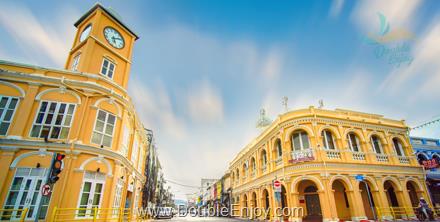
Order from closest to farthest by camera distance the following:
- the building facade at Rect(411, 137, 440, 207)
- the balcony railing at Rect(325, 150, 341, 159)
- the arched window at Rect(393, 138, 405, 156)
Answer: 1. the balcony railing at Rect(325, 150, 341, 159)
2. the building facade at Rect(411, 137, 440, 207)
3. the arched window at Rect(393, 138, 405, 156)

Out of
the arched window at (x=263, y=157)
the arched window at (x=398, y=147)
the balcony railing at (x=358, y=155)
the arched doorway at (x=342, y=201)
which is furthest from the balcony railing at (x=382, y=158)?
the arched window at (x=263, y=157)

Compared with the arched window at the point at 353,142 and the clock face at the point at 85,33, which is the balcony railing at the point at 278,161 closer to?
the arched window at the point at 353,142

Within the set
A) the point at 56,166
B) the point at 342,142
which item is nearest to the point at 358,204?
the point at 342,142

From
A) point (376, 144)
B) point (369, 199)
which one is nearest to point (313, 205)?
point (369, 199)

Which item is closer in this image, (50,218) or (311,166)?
(50,218)

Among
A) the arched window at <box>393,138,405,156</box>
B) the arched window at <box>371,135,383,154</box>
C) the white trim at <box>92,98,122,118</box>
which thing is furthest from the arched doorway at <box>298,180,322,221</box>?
the white trim at <box>92,98,122,118</box>

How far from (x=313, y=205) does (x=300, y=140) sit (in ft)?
17.3

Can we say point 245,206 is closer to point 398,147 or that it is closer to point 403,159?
point 403,159

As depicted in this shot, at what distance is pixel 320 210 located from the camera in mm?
15930

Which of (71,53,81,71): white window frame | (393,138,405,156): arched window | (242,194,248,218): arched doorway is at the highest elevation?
(71,53,81,71): white window frame

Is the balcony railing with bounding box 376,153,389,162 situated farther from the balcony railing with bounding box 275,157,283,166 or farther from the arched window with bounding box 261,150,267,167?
the arched window with bounding box 261,150,267,167

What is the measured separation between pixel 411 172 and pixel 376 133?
4183 millimetres

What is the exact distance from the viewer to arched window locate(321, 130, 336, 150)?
16.7 m

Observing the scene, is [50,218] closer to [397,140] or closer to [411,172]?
[411,172]
